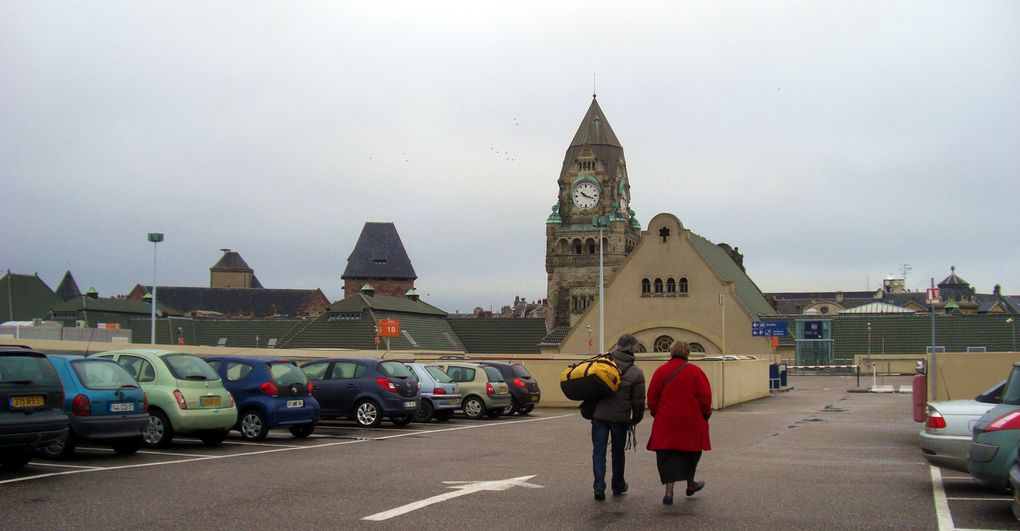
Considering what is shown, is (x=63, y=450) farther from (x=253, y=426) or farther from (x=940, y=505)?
(x=940, y=505)

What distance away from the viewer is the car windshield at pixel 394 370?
76.8ft

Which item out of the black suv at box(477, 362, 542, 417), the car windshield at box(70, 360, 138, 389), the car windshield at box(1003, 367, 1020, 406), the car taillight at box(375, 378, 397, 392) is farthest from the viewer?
the black suv at box(477, 362, 542, 417)

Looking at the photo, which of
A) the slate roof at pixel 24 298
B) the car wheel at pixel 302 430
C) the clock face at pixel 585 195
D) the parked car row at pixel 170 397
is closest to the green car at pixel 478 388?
the parked car row at pixel 170 397

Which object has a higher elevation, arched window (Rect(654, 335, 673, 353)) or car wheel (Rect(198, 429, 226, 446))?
arched window (Rect(654, 335, 673, 353))

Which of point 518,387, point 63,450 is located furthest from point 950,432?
point 518,387

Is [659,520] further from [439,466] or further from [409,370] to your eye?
[409,370]

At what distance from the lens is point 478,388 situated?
28297mm

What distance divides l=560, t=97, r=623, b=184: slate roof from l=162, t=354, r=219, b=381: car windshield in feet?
324

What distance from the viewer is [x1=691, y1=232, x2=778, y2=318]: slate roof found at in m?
77.1

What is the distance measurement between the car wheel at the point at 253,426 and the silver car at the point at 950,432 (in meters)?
10.7

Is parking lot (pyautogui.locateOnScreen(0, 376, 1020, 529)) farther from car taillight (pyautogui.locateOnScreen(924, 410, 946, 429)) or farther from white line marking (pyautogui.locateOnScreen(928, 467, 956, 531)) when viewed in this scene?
car taillight (pyautogui.locateOnScreen(924, 410, 946, 429))

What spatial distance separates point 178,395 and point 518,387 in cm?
1391

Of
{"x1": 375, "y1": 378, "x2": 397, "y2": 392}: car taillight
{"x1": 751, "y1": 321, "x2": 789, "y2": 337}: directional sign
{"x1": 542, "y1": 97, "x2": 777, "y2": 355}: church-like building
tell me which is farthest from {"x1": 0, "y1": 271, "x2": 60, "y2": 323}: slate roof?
{"x1": 375, "y1": 378, "x2": 397, "y2": 392}: car taillight

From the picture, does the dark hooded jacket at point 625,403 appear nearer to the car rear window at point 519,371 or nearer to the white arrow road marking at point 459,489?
the white arrow road marking at point 459,489
